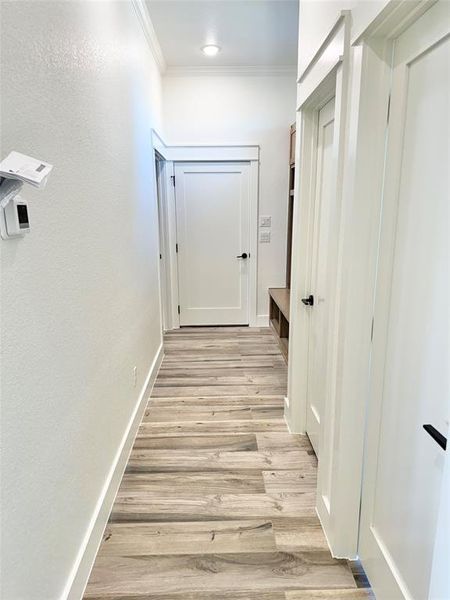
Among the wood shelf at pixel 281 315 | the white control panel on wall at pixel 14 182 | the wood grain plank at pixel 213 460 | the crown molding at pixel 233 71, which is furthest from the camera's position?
the crown molding at pixel 233 71

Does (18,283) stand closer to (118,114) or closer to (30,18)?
(30,18)

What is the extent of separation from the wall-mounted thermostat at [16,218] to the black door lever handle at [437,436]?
127 cm

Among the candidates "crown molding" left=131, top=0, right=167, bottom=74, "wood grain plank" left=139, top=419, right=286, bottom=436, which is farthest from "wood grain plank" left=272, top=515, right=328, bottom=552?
"crown molding" left=131, top=0, right=167, bottom=74

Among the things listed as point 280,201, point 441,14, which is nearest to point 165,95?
point 280,201

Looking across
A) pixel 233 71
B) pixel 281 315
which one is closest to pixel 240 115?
pixel 233 71

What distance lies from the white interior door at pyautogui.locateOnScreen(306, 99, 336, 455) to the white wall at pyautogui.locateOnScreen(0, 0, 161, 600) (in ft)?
3.63

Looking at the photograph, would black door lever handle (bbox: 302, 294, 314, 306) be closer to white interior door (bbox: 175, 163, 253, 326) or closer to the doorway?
the doorway

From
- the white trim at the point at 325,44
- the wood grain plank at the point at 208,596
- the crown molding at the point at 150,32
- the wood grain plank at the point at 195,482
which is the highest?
the crown molding at the point at 150,32

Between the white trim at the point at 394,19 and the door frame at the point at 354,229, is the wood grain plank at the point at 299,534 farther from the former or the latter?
the white trim at the point at 394,19

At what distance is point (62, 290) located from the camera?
1356mm

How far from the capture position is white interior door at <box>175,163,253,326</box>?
176 inches

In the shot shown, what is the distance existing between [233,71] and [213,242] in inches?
74.5

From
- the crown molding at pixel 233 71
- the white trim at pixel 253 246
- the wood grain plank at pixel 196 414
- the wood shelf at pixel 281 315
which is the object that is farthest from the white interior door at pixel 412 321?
the crown molding at pixel 233 71

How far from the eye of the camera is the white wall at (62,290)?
1044 millimetres
